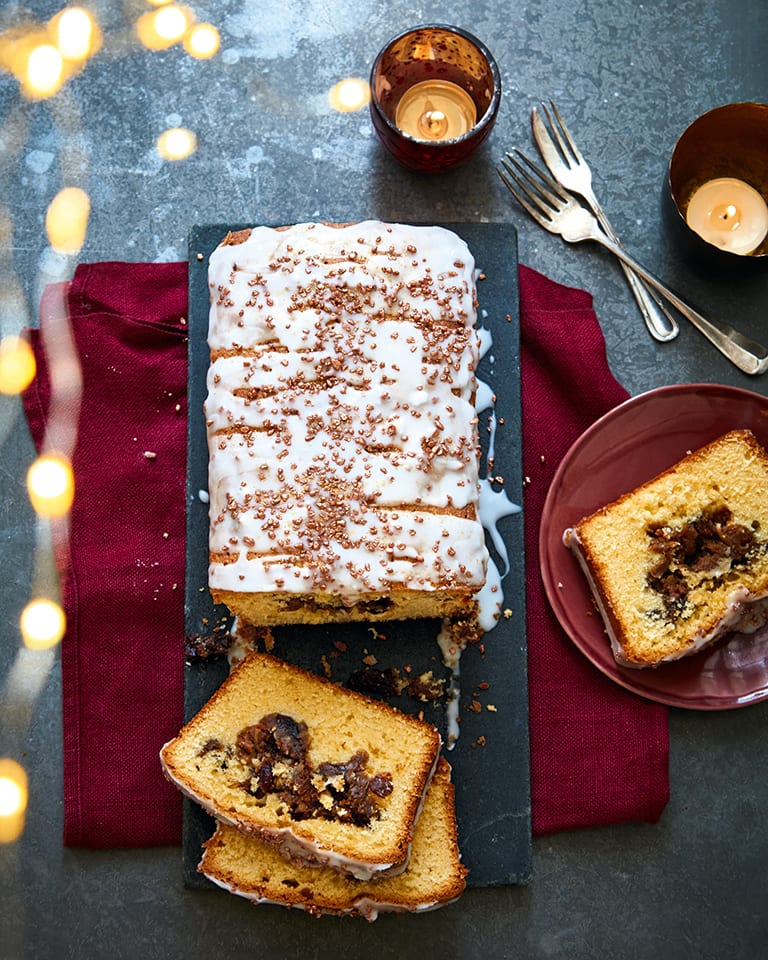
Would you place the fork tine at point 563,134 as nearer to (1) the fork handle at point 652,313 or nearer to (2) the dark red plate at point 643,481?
(1) the fork handle at point 652,313

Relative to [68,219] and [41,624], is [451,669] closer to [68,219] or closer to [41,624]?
[41,624]

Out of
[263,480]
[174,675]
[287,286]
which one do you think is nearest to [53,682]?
[174,675]

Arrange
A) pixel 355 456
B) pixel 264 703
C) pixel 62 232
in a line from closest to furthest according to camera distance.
Result: pixel 355 456, pixel 264 703, pixel 62 232

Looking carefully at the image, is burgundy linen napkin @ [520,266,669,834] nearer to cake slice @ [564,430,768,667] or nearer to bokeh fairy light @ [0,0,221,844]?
cake slice @ [564,430,768,667]

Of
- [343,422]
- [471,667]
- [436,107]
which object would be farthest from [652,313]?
[471,667]

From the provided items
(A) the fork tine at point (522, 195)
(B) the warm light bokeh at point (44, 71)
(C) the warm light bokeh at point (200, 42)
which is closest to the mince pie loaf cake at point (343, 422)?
(A) the fork tine at point (522, 195)

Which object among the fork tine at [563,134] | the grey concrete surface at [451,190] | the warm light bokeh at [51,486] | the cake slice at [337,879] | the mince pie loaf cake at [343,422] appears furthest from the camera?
the fork tine at [563,134]

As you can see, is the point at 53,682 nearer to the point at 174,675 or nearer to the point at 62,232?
the point at 174,675
